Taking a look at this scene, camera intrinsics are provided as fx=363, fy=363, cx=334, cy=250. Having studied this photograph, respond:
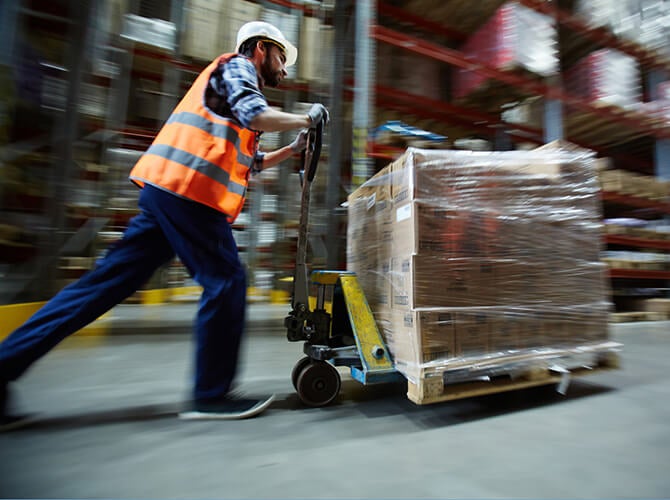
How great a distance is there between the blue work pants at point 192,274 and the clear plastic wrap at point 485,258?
28.2 inches

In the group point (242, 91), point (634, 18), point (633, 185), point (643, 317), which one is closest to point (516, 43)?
point (633, 185)

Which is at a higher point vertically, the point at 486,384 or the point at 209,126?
the point at 209,126

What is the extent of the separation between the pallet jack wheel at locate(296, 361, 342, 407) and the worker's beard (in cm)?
134

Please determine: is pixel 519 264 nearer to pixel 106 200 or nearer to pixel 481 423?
pixel 481 423

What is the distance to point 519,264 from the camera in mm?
1703

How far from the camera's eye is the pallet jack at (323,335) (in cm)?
164

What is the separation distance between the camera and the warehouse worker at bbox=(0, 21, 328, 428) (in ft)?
4.44

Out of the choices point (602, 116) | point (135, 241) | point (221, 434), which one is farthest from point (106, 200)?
point (602, 116)

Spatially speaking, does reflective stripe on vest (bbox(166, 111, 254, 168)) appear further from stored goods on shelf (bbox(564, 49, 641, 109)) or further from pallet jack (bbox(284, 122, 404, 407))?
stored goods on shelf (bbox(564, 49, 641, 109))

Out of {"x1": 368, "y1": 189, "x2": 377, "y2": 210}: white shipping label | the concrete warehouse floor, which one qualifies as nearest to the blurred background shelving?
{"x1": 368, "y1": 189, "x2": 377, "y2": 210}: white shipping label

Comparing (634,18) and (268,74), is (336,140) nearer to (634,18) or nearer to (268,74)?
(268,74)

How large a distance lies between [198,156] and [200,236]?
31 cm

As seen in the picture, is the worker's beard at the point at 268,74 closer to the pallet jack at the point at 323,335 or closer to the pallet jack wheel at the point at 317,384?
the pallet jack at the point at 323,335

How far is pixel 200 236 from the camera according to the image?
1413mm
